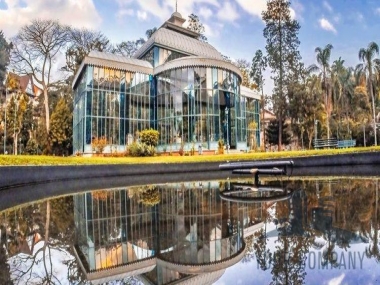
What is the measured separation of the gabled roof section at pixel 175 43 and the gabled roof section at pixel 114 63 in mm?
2913

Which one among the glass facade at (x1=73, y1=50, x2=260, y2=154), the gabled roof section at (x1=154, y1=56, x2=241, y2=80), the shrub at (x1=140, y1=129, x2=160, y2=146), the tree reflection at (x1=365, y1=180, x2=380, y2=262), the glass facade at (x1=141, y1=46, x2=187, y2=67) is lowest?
the tree reflection at (x1=365, y1=180, x2=380, y2=262)

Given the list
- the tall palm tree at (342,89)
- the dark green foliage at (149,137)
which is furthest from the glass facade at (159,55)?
the tall palm tree at (342,89)

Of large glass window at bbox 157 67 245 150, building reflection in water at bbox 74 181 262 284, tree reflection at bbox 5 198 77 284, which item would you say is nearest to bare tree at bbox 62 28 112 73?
large glass window at bbox 157 67 245 150

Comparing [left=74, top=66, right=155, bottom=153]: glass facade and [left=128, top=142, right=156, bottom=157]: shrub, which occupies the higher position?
[left=74, top=66, right=155, bottom=153]: glass facade

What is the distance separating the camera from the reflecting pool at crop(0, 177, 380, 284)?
3.26 meters

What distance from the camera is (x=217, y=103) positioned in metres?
29.5

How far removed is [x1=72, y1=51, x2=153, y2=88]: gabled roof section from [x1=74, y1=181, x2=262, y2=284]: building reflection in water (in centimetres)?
2272

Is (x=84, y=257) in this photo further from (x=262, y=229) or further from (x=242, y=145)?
(x=242, y=145)

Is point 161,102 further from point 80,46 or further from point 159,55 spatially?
point 80,46

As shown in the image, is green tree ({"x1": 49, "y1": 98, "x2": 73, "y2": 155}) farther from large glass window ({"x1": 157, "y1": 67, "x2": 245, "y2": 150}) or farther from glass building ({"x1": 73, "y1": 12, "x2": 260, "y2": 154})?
large glass window ({"x1": 157, "y1": 67, "x2": 245, "y2": 150})

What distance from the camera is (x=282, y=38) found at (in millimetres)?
40312

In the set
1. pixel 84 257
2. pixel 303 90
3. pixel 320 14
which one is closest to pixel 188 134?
pixel 320 14

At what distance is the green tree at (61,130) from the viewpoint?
37.2m

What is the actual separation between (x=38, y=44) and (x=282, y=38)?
93.1ft
